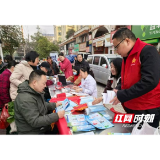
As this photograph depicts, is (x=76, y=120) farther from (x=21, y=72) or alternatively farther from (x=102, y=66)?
(x=102, y=66)

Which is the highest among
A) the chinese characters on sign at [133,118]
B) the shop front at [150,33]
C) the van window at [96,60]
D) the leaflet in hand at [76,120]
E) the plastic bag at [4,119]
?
the shop front at [150,33]

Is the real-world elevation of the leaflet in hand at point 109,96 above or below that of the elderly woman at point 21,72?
below

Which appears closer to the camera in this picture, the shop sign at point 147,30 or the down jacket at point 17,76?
the down jacket at point 17,76

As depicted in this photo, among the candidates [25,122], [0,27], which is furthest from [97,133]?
[0,27]

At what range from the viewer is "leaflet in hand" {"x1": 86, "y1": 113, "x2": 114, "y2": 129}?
1268 mm

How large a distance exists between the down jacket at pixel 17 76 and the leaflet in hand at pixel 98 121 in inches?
63.4

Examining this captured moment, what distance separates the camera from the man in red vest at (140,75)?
1042 mm

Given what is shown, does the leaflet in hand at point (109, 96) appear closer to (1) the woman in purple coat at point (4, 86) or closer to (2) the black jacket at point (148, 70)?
(2) the black jacket at point (148, 70)

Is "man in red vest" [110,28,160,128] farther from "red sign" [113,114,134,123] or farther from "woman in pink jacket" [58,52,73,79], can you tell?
"woman in pink jacket" [58,52,73,79]

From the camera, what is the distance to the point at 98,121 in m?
1.37

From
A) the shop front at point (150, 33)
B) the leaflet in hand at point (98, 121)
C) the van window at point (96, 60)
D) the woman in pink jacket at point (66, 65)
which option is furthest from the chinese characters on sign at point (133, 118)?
the shop front at point (150, 33)

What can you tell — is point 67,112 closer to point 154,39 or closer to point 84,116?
point 84,116

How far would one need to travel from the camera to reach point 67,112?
5.43 ft
